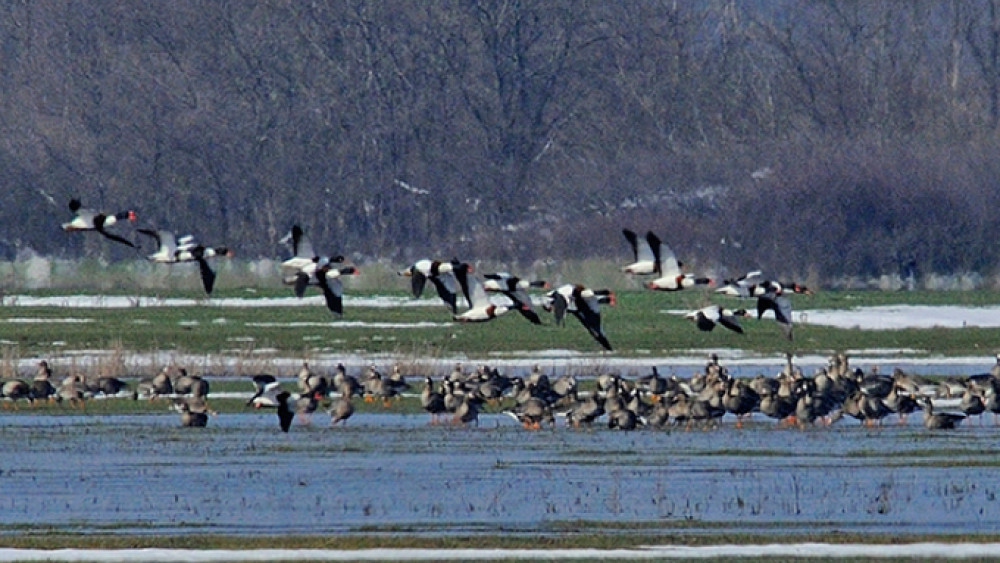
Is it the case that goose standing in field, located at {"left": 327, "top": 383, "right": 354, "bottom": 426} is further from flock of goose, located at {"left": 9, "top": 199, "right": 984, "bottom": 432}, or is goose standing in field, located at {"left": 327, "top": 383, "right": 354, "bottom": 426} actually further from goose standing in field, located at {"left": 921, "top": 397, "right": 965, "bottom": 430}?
goose standing in field, located at {"left": 921, "top": 397, "right": 965, "bottom": 430}

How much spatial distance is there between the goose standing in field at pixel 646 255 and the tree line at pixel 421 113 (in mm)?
47041

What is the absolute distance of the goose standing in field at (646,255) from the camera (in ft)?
81.7

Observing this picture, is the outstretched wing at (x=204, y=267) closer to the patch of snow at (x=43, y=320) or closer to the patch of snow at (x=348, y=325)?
the patch of snow at (x=348, y=325)

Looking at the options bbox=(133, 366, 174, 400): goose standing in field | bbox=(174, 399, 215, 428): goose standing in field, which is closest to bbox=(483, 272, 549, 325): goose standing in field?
bbox=(174, 399, 215, 428): goose standing in field

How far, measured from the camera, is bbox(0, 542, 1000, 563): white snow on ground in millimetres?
19641

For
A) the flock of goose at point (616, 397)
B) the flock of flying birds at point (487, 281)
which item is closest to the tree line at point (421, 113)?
the flock of goose at point (616, 397)

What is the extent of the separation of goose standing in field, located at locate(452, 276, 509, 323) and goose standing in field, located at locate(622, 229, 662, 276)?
1.50 meters

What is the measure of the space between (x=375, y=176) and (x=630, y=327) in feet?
115

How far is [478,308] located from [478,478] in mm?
1957

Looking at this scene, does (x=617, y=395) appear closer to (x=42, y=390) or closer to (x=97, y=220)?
(x=42, y=390)

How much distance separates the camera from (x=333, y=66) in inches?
3374

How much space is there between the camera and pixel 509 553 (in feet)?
65.5

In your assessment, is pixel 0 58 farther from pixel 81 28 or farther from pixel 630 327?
pixel 630 327

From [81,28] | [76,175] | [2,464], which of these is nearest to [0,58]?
[81,28]
